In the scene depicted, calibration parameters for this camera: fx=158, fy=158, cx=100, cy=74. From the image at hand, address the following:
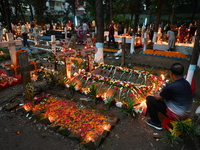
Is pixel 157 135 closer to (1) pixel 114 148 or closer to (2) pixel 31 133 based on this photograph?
(1) pixel 114 148

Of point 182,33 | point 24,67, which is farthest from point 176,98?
point 182,33

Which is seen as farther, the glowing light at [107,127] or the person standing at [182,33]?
the person standing at [182,33]

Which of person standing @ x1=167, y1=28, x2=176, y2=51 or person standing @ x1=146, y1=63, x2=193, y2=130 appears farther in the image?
person standing @ x1=167, y1=28, x2=176, y2=51

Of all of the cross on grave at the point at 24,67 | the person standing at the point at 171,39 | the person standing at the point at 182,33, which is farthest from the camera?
the person standing at the point at 182,33

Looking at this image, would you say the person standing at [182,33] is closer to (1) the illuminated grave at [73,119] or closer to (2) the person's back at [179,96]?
(2) the person's back at [179,96]

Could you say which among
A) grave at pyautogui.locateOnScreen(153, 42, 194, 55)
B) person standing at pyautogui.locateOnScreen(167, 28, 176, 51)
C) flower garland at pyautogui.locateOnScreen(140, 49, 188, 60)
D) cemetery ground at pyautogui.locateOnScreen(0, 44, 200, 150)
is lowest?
cemetery ground at pyautogui.locateOnScreen(0, 44, 200, 150)

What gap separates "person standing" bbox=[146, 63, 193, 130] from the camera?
280 centimetres

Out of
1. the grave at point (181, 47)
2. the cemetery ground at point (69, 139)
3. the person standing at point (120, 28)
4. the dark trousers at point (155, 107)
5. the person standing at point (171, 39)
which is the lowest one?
the cemetery ground at point (69, 139)

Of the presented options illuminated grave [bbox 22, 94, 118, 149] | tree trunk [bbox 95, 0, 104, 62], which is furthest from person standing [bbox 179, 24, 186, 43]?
illuminated grave [bbox 22, 94, 118, 149]

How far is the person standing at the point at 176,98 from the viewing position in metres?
2.80

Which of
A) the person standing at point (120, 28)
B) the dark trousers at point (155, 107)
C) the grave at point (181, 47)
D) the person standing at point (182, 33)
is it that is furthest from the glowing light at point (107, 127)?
the person standing at point (120, 28)

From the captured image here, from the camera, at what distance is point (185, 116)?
9.63 ft

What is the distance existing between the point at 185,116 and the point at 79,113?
7.28ft

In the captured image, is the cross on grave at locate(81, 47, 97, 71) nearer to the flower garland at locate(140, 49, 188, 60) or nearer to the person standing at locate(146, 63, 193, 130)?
the person standing at locate(146, 63, 193, 130)
